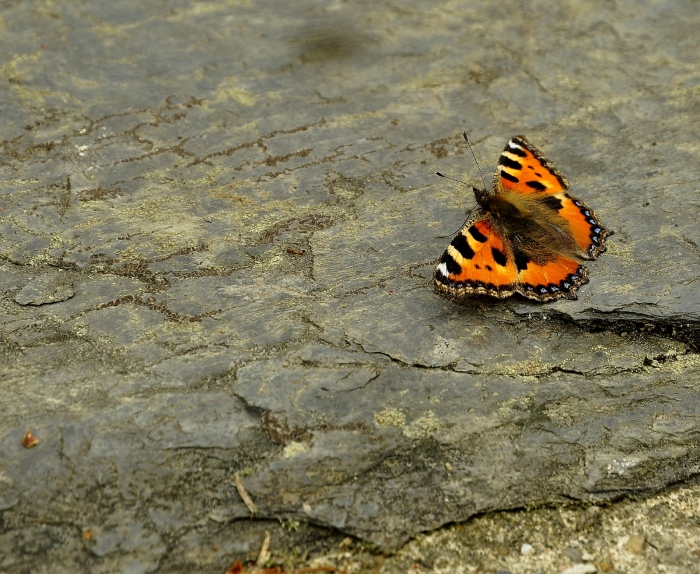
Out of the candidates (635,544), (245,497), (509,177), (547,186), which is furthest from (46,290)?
(635,544)

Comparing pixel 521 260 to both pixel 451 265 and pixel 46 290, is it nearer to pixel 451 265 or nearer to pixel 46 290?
pixel 451 265

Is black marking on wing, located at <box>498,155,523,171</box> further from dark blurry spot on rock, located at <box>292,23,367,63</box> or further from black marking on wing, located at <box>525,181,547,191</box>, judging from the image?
dark blurry spot on rock, located at <box>292,23,367,63</box>

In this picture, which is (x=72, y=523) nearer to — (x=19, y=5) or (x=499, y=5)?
(x=19, y=5)

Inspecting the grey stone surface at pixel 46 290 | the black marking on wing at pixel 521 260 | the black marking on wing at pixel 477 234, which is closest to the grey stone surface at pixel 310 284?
the grey stone surface at pixel 46 290

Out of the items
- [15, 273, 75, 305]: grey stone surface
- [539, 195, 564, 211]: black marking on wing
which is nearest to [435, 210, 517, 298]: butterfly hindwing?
[539, 195, 564, 211]: black marking on wing

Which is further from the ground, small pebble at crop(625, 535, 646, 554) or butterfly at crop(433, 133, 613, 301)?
butterfly at crop(433, 133, 613, 301)

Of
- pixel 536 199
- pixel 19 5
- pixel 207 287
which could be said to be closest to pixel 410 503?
pixel 207 287
